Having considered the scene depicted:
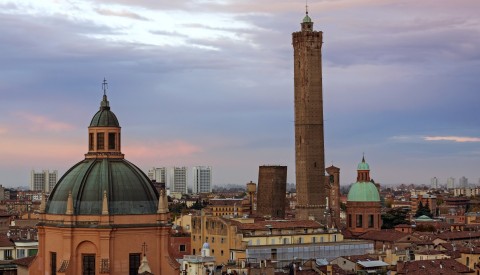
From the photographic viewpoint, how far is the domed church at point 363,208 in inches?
3391

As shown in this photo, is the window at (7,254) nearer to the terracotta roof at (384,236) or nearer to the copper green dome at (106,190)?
the copper green dome at (106,190)

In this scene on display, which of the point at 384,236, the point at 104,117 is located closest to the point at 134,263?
the point at 104,117

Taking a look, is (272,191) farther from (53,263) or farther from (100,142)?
(53,263)

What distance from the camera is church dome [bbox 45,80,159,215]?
29750 mm

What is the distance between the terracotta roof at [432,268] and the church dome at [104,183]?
22.5m

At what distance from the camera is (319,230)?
6919 cm

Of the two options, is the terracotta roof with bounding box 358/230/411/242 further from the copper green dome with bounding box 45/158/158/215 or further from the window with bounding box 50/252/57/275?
the window with bounding box 50/252/57/275

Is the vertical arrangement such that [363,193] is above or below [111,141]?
below

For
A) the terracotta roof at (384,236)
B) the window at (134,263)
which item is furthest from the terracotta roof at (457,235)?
the window at (134,263)

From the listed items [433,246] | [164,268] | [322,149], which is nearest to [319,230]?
[433,246]

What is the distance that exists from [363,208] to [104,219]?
59154 mm

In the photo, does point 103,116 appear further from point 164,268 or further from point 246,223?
point 246,223

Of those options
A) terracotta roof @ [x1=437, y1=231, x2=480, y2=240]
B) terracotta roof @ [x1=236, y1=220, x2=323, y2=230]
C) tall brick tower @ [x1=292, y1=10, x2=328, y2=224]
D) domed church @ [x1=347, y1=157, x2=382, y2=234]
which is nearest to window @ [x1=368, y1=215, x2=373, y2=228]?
domed church @ [x1=347, y1=157, x2=382, y2=234]

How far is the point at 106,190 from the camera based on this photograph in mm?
29750
